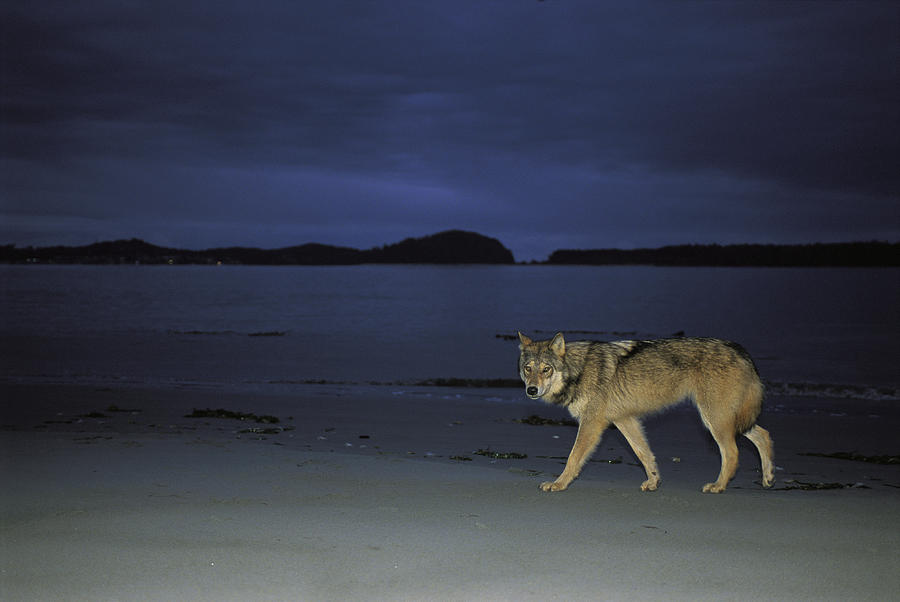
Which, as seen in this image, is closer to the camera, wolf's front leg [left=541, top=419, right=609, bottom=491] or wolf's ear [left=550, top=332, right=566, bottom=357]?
wolf's front leg [left=541, top=419, right=609, bottom=491]

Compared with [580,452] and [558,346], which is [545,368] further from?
[580,452]

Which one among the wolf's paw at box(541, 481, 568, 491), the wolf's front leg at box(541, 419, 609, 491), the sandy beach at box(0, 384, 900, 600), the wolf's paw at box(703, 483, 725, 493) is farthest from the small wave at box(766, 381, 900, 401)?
the wolf's paw at box(541, 481, 568, 491)

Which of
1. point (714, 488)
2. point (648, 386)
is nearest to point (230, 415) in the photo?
point (648, 386)

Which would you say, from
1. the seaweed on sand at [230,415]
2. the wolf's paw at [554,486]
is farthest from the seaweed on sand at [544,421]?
the wolf's paw at [554,486]

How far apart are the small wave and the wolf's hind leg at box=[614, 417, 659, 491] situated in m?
10.5

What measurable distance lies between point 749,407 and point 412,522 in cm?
394

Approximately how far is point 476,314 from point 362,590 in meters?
47.3

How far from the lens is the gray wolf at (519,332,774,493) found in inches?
276

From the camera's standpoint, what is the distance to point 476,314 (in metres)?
51.1

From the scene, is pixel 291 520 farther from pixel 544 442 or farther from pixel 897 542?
pixel 544 442

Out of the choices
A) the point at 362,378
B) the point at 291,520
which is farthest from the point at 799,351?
the point at 291,520

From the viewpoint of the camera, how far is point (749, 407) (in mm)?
7062

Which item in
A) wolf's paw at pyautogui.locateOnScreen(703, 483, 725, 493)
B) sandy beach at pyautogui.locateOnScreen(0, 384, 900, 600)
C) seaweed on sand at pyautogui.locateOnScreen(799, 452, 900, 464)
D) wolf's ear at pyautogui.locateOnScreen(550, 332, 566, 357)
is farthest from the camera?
seaweed on sand at pyautogui.locateOnScreen(799, 452, 900, 464)

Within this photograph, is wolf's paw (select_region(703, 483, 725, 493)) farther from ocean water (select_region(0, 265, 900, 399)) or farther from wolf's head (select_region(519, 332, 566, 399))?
ocean water (select_region(0, 265, 900, 399))
